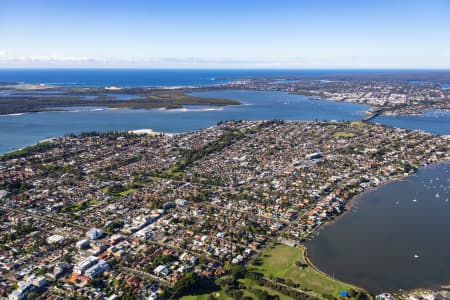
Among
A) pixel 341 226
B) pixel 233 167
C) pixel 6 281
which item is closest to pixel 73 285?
pixel 6 281

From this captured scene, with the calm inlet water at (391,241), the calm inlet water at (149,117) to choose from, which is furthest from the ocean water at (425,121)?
the calm inlet water at (391,241)

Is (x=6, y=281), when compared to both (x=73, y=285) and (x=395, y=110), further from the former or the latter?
(x=395, y=110)

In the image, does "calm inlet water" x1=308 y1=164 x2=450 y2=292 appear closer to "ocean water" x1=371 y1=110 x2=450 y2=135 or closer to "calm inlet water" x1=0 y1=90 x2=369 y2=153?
"ocean water" x1=371 y1=110 x2=450 y2=135

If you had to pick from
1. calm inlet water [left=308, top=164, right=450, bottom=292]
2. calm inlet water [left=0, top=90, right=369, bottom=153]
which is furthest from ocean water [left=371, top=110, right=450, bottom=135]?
calm inlet water [left=308, top=164, right=450, bottom=292]

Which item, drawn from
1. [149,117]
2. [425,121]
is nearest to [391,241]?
[425,121]

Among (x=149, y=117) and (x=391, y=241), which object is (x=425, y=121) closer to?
(x=391, y=241)

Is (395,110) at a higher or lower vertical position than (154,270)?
higher

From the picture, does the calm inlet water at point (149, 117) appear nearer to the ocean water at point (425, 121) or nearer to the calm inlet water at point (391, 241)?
the ocean water at point (425, 121)
